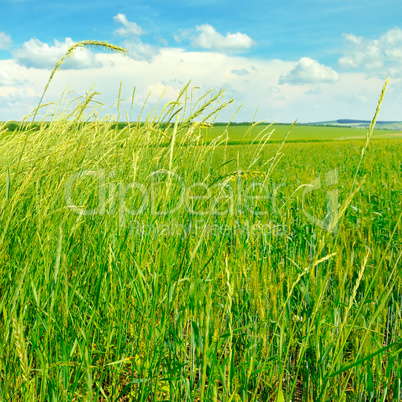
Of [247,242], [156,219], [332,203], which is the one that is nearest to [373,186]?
[332,203]

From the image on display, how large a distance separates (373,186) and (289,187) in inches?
38.0

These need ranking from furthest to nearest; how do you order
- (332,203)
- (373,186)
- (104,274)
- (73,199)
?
(373,186) < (332,203) < (73,199) < (104,274)

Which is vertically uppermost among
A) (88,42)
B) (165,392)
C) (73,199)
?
(88,42)

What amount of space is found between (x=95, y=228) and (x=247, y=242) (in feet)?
2.53

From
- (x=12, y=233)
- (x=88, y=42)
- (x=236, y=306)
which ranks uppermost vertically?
(x=88, y=42)

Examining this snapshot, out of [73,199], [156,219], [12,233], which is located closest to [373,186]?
[156,219]

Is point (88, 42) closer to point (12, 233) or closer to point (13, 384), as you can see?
point (12, 233)

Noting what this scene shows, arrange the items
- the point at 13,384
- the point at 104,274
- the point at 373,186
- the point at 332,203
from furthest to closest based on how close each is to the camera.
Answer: the point at 373,186, the point at 332,203, the point at 104,274, the point at 13,384

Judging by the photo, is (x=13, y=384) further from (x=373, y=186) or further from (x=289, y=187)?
(x=373, y=186)

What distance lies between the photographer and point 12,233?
165 centimetres

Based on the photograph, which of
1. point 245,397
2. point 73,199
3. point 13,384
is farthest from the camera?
point 73,199

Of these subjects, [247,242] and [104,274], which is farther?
[247,242]

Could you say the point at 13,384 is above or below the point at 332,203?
below

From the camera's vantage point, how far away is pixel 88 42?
1294 mm
